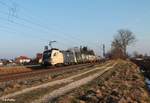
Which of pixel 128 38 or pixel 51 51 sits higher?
pixel 128 38

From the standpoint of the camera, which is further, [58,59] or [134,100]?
[58,59]

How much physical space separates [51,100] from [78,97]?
1.41 metres

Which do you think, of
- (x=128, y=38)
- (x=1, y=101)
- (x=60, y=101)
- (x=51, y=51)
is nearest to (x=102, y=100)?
(x=60, y=101)

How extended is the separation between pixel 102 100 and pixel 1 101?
162 inches

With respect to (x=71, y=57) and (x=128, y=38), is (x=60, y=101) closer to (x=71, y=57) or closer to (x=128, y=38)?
(x=71, y=57)

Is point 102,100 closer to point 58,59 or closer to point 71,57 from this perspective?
point 58,59

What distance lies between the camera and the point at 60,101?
39.1 feet

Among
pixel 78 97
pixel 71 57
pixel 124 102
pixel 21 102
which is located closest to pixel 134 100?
pixel 124 102

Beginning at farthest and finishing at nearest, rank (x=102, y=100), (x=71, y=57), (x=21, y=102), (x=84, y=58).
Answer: (x=84, y=58) < (x=71, y=57) < (x=102, y=100) < (x=21, y=102)

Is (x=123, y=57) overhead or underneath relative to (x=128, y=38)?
underneath

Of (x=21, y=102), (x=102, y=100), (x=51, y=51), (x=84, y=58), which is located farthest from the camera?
(x=84, y=58)

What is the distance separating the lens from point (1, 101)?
1206cm

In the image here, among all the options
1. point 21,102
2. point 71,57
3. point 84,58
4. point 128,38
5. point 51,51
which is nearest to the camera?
point 21,102

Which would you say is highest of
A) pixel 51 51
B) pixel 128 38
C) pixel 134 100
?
pixel 128 38
